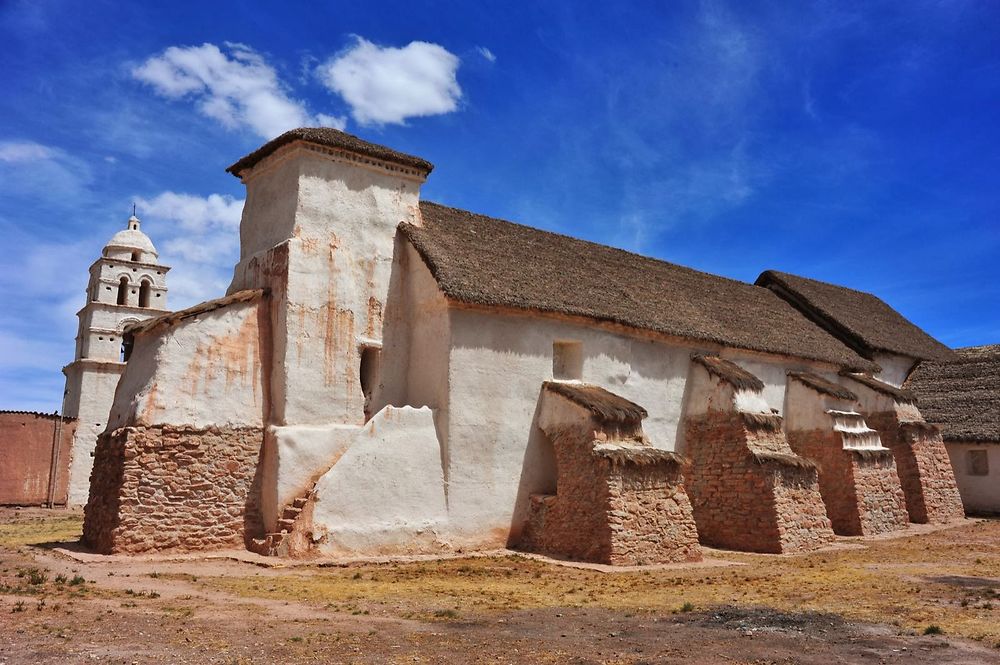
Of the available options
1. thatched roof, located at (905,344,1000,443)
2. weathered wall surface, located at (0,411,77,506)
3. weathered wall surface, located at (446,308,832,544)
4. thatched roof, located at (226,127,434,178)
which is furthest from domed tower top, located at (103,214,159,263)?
thatched roof, located at (905,344,1000,443)

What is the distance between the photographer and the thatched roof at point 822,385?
18.8 metres

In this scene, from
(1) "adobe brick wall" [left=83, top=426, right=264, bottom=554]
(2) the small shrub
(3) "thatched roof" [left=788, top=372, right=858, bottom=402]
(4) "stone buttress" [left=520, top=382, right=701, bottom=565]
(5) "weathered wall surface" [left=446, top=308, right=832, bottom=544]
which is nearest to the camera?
(2) the small shrub

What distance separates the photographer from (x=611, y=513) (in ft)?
41.8

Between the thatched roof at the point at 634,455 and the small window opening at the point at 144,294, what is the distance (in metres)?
26.7

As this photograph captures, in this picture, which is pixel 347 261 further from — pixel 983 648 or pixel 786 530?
pixel 983 648

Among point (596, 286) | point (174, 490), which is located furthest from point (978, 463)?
point (174, 490)

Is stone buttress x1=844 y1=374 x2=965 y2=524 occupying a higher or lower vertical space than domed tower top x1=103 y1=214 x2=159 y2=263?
lower

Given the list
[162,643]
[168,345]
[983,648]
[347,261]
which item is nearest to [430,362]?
[347,261]

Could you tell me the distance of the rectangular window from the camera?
23297 millimetres

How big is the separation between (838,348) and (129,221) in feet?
95.5

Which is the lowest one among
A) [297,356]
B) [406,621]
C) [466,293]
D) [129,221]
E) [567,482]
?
[406,621]

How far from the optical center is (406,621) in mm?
7727

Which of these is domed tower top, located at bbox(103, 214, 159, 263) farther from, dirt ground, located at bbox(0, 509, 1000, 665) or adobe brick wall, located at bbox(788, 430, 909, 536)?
adobe brick wall, located at bbox(788, 430, 909, 536)

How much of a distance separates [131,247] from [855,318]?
2827 centimetres
